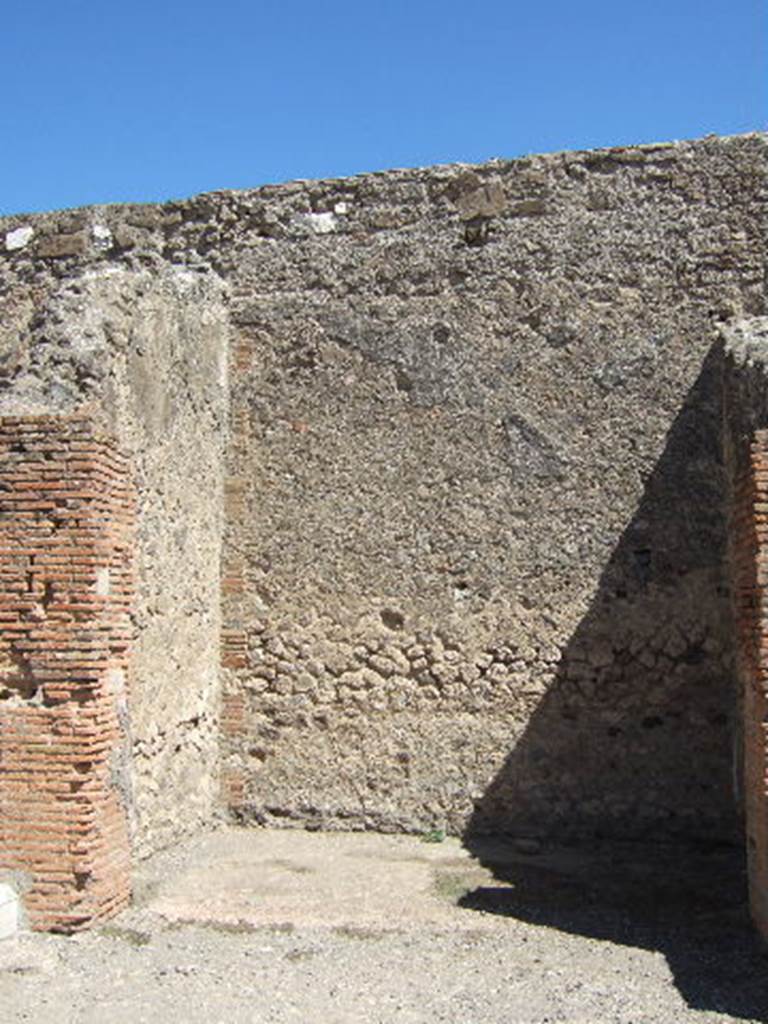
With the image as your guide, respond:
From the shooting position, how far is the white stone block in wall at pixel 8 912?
17.0 feet

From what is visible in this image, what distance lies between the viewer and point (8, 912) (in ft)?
17.1

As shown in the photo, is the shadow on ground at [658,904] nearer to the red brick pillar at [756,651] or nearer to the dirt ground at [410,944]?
the dirt ground at [410,944]

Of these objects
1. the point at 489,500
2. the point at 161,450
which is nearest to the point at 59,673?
the point at 161,450

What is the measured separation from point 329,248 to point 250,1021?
17.3ft

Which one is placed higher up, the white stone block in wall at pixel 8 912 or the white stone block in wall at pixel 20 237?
the white stone block in wall at pixel 20 237

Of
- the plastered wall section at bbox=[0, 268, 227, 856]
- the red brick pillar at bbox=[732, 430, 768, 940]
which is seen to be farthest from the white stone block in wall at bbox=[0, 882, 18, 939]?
the red brick pillar at bbox=[732, 430, 768, 940]

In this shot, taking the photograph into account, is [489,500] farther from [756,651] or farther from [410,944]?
[410,944]

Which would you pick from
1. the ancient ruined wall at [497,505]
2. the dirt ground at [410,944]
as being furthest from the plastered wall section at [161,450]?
the dirt ground at [410,944]

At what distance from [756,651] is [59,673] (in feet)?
10.6

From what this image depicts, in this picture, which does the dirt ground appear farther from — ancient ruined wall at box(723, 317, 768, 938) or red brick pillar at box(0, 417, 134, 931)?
ancient ruined wall at box(723, 317, 768, 938)

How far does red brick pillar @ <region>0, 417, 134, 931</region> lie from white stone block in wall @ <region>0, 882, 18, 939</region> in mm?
79

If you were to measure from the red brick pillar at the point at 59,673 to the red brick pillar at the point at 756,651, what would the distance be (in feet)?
9.97

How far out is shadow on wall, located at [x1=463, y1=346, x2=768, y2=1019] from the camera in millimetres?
7125

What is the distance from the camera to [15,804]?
5.45 meters
